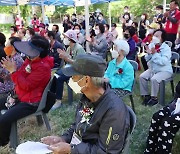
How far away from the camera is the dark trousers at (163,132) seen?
2.88 metres

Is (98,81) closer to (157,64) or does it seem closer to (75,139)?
(75,139)

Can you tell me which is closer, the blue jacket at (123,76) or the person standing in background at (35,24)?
the blue jacket at (123,76)

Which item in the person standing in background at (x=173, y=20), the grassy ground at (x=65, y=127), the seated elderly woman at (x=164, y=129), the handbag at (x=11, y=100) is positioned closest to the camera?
the seated elderly woman at (x=164, y=129)

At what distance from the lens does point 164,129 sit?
290cm

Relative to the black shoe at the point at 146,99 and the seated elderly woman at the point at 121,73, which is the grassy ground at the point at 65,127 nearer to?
the black shoe at the point at 146,99

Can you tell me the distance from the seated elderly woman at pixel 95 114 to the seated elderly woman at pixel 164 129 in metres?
1.15

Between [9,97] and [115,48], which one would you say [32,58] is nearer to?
[9,97]

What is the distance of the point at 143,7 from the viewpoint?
27.6 meters

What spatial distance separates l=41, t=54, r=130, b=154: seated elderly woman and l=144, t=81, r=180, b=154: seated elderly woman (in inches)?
45.4

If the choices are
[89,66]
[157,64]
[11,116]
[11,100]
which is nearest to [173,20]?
[157,64]

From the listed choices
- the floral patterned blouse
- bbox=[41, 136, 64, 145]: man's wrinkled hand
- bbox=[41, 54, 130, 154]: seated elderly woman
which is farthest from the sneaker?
bbox=[41, 54, 130, 154]: seated elderly woman

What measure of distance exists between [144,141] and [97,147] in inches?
69.7

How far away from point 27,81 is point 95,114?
5.39 ft

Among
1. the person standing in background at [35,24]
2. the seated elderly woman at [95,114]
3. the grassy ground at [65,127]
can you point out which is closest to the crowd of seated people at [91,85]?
the seated elderly woman at [95,114]
